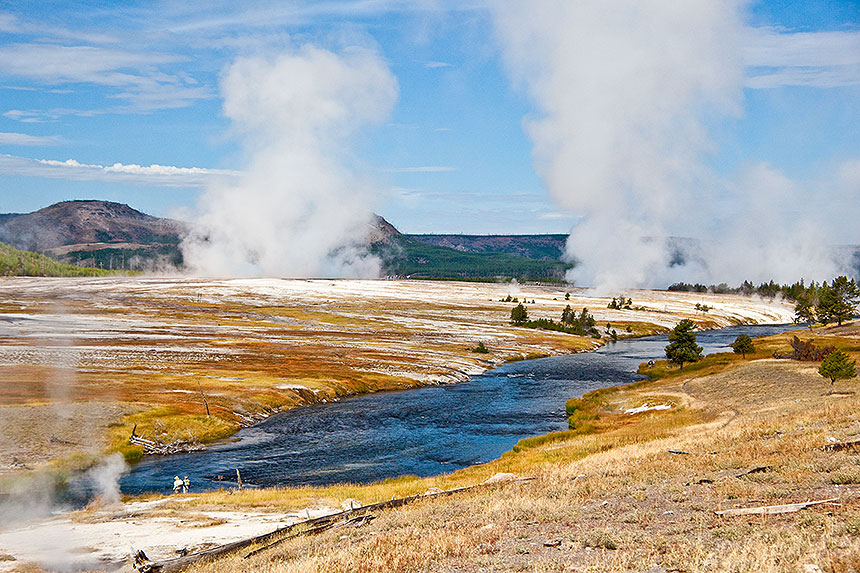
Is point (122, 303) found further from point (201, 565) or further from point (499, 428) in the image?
point (201, 565)

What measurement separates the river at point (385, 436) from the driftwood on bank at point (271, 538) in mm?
14989

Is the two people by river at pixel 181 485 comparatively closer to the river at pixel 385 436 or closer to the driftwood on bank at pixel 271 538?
the river at pixel 385 436

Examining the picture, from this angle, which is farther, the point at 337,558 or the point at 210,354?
the point at 210,354

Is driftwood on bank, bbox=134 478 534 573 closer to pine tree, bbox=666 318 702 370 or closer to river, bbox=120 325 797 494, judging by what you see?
river, bbox=120 325 797 494

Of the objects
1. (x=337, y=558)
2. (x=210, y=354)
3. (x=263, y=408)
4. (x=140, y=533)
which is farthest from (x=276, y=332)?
(x=337, y=558)

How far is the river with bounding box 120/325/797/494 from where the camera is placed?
44.4 meters

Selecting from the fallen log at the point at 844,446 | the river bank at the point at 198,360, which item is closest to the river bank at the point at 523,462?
the fallen log at the point at 844,446

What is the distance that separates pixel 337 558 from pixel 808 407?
36.2 m

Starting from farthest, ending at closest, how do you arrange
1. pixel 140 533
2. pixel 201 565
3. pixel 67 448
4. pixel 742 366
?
1. pixel 742 366
2. pixel 67 448
3. pixel 140 533
4. pixel 201 565

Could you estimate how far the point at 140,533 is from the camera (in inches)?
1088

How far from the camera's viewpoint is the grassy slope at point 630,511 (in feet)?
51.3

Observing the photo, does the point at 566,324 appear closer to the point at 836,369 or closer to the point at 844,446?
the point at 836,369

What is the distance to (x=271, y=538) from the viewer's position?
2464 cm

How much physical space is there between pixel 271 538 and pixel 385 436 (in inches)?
1244
